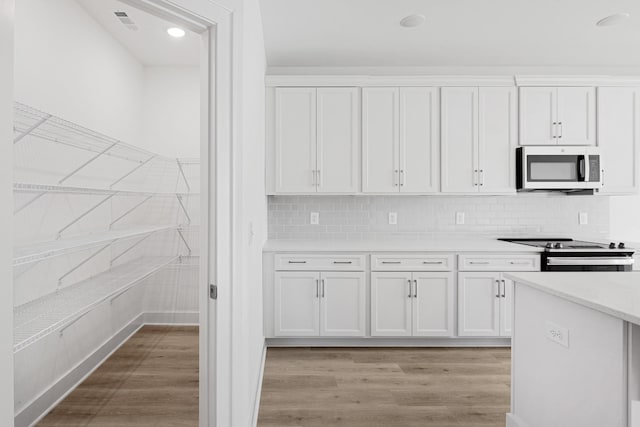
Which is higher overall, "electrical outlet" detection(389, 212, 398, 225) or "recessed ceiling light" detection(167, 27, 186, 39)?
"recessed ceiling light" detection(167, 27, 186, 39)

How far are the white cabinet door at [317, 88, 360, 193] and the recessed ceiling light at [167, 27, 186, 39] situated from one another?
1274mm

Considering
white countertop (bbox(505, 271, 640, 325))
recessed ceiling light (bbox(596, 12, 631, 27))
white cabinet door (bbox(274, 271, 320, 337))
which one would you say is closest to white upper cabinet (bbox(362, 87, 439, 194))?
white cabinet door (bbox(274, 271, 320, 337))

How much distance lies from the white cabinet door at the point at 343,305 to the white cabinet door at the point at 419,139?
1.00 meters

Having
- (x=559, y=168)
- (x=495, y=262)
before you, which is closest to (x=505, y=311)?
(x=495, y=262)

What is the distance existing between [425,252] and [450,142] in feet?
3.56

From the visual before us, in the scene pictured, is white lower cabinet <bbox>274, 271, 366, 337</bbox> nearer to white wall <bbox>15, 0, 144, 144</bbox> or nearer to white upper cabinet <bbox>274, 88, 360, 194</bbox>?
white upper cabinet <bbox>274, 88, 360, 194</bbox>

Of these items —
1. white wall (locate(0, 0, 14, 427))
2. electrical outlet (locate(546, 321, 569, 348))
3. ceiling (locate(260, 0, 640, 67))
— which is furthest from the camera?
ceiling (locate(260, 0, 640, 67))

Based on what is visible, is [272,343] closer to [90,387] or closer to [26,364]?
[90,387]

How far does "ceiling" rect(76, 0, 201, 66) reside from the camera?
8.83 ft

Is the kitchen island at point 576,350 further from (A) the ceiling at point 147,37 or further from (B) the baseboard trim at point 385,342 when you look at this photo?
(A) the ceiling at point 147,37

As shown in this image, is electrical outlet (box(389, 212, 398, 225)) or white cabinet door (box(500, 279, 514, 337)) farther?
electrical outlet (box(389, 212, 398, 225))

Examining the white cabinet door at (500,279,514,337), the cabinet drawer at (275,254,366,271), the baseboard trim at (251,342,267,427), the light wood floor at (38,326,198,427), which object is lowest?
the light wood floor at (38,326,198,427)

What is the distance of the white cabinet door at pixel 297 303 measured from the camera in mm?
3160

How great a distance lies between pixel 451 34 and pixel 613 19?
117 centimetres
